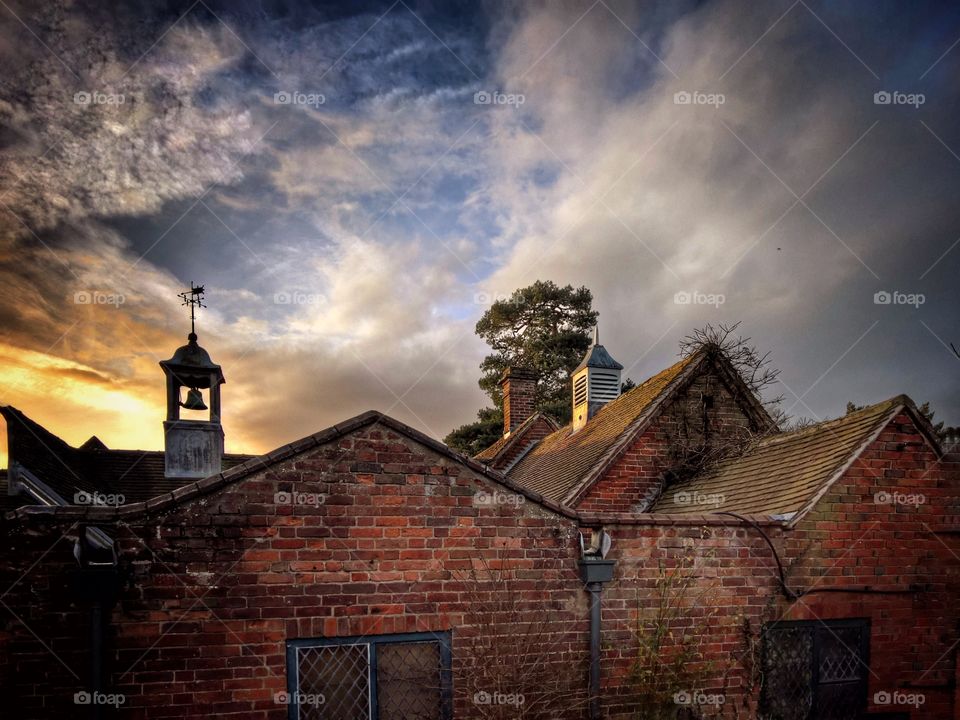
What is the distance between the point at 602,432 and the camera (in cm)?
1278

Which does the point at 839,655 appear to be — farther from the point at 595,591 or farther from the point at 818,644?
the point at 595,591

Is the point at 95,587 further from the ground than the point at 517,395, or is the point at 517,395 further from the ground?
the point at 517,395

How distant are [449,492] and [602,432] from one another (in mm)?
7945

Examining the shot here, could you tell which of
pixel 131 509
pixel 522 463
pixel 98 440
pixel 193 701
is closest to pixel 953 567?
pixel 193 701

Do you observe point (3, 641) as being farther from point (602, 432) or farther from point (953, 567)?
point (602, 432)

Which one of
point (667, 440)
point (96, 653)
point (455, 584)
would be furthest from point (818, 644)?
point (96, 653)

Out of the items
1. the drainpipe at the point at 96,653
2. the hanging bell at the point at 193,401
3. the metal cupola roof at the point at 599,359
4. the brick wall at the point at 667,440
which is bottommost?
the drainpipe at the point at 96,653

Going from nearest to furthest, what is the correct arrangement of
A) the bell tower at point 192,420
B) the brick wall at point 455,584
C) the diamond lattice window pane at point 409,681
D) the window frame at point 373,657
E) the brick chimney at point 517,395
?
the brick wall at point 455,584, the window frame at point 373,657, the diamond lattice window pane at point 409,681, the bell tower at point 192,420, the brick chimney at point 517,395

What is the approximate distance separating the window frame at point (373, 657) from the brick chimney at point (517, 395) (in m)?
14.6

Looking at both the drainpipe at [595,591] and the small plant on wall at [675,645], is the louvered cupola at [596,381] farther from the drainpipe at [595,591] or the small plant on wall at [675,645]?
the drainpipe at [595,591]

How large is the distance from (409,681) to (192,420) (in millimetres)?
11249

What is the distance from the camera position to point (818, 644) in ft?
20.0

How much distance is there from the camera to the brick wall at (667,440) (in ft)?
35.1

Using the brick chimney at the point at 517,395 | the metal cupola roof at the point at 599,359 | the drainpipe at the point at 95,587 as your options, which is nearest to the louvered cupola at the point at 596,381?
the metal cupola roof at the point at 599,359
